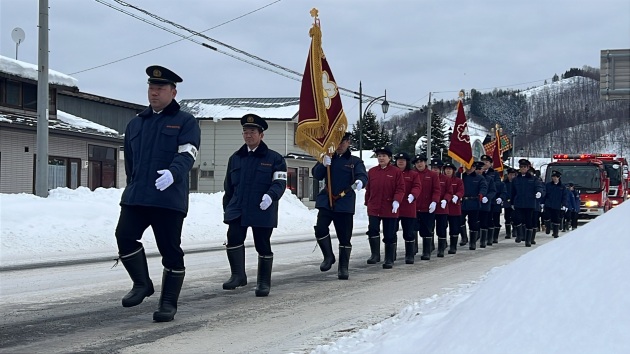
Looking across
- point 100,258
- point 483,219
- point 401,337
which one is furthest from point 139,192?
point 483,219

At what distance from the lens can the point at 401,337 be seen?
17.5 ft

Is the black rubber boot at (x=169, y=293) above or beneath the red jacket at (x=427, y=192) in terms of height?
beneath

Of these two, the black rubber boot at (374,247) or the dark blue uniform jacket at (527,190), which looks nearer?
the black rubber boot at (374,247)

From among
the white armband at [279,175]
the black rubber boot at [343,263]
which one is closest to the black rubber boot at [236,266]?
the white armband at [279,175]

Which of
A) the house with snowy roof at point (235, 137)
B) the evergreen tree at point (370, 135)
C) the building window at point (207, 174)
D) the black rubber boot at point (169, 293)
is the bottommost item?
the black rubber boot at point (169, 293)

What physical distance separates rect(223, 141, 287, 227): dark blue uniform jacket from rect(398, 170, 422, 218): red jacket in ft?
15.2

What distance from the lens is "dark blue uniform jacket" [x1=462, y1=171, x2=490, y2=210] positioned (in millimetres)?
17156

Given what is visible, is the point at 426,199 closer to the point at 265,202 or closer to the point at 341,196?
the point at 341,196

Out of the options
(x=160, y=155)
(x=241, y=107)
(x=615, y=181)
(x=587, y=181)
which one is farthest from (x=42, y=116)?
(x=241, y=107)

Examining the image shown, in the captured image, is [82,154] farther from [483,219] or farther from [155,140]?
[155,140]

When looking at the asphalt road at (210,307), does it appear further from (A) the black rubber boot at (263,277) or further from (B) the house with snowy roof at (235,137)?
(B) the house with snowy roof at (235,137)

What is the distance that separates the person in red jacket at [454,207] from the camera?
15.8 metres

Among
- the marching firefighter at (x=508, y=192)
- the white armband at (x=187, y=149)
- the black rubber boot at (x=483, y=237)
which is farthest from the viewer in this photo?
the marching firefighter at (x=508, y=192)

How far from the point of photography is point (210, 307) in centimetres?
770
